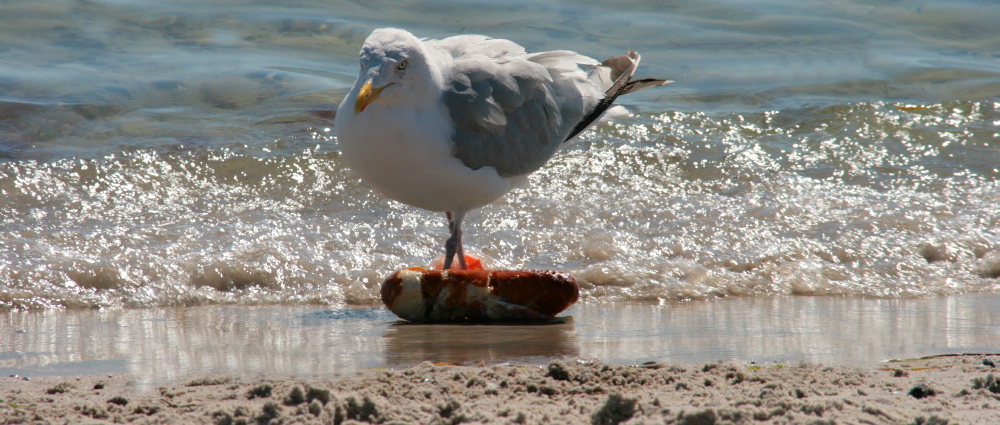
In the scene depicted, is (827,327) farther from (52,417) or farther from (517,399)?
(52,417)

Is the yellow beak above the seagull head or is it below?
below

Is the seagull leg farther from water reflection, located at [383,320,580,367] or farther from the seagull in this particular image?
water reflection, located at [383,320,580,367]

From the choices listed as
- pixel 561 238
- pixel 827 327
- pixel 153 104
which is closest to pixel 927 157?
pixel 561 238

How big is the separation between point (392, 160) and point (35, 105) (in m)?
5.13

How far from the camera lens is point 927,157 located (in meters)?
7.43

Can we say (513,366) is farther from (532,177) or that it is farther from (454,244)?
(532,177)

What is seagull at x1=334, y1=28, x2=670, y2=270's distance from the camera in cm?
395

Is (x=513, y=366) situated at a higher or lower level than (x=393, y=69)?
lower

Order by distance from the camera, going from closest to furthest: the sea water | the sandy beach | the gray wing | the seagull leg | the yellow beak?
the sandy beach
the yellow beak
the gray wing
the seagull leg
the sea water

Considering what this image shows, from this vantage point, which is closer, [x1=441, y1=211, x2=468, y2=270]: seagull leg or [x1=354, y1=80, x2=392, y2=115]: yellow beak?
[x1=354, y1=80, x2=392, y2=115]: yellow beak

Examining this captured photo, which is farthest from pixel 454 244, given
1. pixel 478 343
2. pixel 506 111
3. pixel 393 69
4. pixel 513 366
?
pixel 513 366

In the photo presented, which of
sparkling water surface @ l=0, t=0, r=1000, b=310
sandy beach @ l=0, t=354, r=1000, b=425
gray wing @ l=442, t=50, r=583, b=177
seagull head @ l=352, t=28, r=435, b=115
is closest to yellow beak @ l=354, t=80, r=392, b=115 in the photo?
seagull head @ l=352, t=28, r=435, b=115

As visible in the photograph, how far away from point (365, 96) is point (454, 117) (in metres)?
0.51

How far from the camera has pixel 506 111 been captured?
4523 mm
